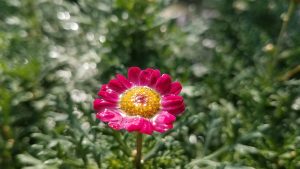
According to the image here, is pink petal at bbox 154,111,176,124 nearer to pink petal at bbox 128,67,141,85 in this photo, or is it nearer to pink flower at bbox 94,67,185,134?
pink flower at bbox 94,67,185,134

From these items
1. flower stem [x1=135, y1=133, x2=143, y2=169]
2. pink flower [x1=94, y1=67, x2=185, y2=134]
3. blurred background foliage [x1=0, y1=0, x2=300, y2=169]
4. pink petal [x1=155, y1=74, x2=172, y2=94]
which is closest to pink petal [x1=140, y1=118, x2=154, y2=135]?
pink flower [x1=94, y1=67, x2=185, y2=134]

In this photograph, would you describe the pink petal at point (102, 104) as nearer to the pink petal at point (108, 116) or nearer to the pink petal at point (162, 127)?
the pink petal at point (108, 116)

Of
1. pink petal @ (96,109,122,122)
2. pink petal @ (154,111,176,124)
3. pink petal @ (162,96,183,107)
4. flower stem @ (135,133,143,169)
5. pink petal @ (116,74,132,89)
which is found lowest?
flower stem @ (135,133,143,169)

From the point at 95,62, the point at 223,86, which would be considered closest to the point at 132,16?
the point at 95,62

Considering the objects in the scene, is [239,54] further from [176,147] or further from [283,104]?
[176,147]

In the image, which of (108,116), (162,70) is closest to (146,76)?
(108,116)

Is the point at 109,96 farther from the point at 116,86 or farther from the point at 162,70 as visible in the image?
the point at 162,70
